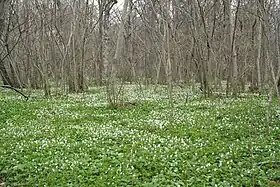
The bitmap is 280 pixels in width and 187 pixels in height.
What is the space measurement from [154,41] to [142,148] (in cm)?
2368

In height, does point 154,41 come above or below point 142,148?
above

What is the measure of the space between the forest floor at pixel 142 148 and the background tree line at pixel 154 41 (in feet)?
11.5

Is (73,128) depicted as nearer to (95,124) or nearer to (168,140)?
(95,124)

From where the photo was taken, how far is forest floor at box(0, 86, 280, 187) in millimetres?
7172

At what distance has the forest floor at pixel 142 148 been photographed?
717 cm

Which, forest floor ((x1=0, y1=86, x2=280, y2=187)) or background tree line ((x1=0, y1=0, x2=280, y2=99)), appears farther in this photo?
background tree line ((x1=0, y1=0, x2=280, y2=99))

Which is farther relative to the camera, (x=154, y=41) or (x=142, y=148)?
(x=154, y=41)

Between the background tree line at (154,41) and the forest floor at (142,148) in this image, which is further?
the background tree line at (154,41)

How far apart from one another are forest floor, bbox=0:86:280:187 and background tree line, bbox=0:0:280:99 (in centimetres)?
350

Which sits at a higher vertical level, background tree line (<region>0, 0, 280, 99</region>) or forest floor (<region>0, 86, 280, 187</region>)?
background tree line (<region>0, 0, 280, 99</region>)

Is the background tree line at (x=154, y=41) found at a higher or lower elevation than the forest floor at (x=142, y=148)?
higher

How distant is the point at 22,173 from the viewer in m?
7.56

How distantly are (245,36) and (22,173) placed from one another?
2530 cm

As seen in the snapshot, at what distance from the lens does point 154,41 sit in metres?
32.0
